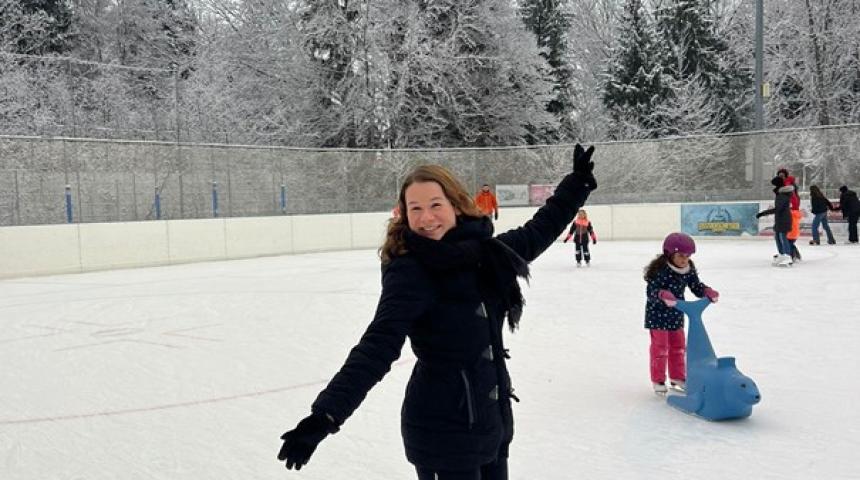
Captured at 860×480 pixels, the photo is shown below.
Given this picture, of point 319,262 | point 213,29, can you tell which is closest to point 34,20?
point 213,29

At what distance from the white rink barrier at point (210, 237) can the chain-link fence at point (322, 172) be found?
0.23 m

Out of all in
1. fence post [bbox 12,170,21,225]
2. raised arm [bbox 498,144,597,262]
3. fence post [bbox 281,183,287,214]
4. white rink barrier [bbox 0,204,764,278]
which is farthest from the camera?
fence post [bbox 281,183,287,214]

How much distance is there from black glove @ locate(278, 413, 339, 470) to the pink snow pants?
307 centimetres

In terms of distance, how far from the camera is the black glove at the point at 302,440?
1.53 m

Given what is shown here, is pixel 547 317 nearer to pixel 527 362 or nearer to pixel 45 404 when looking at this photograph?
pixel 527 362

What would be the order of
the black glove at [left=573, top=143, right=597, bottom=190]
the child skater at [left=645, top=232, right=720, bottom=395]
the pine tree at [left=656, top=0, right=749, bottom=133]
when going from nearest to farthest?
the black glove at [left=573, top=143, right=597, bottom=190]
the child skater at [left=645, top=232, right=720, bottom=395]
the pine tree at [left=656, top=0, right=749, bottom=133]

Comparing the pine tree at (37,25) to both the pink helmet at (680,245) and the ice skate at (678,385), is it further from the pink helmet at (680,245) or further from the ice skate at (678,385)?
the ice skate at (678,385)

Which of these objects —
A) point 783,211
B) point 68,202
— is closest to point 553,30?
point 783,211

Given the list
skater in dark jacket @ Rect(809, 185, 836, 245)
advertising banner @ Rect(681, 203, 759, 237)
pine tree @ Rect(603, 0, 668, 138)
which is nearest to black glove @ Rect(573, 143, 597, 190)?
skater in dark jacket @ Rect(809, 185, 836, 245)

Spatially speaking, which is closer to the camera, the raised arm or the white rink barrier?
the raised arm

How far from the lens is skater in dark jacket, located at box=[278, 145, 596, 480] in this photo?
5.89ft

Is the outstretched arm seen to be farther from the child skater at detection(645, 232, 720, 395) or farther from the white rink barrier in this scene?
the white rink barrier

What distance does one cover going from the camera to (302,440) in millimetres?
1542

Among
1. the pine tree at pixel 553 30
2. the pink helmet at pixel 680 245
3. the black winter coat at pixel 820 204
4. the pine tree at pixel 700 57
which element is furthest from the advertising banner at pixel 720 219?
the pine tree at pixel 553 30
